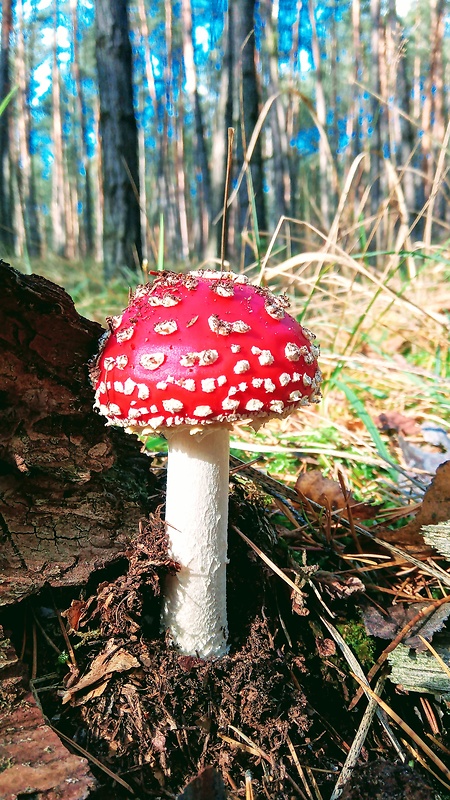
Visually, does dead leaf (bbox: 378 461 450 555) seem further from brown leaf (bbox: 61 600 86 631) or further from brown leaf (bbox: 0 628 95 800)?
brown leaf (bbox: 0 628 95 800)

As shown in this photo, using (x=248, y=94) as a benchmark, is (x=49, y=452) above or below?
below

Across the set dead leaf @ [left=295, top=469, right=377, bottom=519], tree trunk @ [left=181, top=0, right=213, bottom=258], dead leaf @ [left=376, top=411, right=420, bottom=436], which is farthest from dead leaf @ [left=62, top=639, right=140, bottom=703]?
tree trunk @ [left=181, top=0, right=213, bottom=258]

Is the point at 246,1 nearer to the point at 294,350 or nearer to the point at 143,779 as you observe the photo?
the point at 294,350

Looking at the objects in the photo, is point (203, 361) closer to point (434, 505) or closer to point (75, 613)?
point (75, 613)

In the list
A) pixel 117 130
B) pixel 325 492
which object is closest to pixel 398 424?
pixel 325 492

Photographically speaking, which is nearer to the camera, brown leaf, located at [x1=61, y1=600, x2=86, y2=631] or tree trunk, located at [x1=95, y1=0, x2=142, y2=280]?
brown leaf, located at [x1=61, y1=600, x2=86, y2=631]

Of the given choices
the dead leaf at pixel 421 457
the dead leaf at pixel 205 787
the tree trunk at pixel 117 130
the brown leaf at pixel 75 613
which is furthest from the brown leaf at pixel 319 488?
the tree trunk at pixel 117 130
